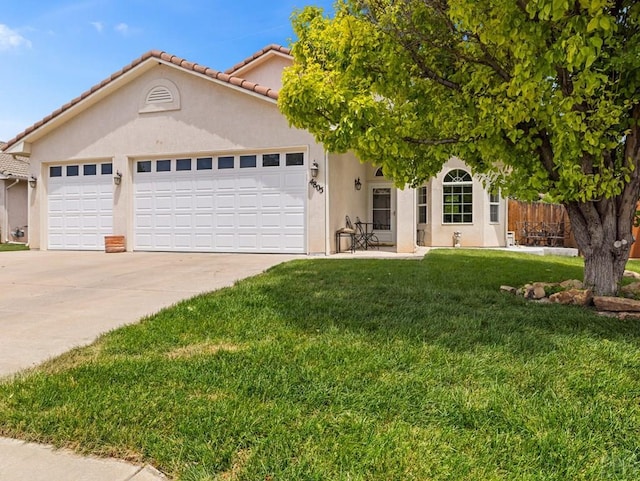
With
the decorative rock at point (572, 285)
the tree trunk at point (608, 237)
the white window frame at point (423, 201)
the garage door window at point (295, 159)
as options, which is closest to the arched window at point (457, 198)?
the white window frame at point (423, 201)

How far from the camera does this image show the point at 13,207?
1823 centimetres

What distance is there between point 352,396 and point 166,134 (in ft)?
36.6

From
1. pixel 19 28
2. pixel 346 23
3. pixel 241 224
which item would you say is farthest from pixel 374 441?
pixel 19 28

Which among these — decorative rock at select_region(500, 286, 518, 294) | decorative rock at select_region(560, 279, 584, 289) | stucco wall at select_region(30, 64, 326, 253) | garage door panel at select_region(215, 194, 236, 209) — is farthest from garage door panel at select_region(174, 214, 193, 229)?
decorative rock at select_region(560, 279, 584, 289)

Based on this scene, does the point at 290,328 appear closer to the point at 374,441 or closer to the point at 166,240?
the point at 374,441

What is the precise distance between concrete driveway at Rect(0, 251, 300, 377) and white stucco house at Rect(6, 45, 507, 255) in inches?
48.8

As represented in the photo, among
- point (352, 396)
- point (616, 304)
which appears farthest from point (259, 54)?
point (352, 396)

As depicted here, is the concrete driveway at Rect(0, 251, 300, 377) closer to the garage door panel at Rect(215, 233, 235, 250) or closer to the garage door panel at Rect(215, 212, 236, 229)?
the garage door panel at Rect(215, 233, 235, 250)

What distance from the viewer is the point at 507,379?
2938 mm

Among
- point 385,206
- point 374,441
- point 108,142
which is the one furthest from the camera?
point 385,206

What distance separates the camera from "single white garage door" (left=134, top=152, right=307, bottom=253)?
1129cm

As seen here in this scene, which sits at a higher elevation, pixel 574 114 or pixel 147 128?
pixel 147 128

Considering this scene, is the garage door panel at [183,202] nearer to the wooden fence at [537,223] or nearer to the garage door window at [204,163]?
the garage door window at [204,163]

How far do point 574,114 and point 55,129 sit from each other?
14022mm
